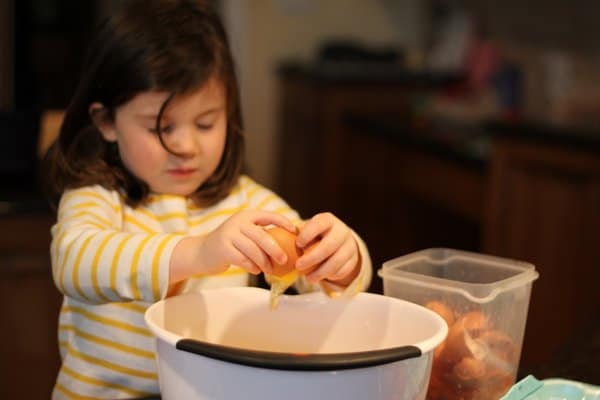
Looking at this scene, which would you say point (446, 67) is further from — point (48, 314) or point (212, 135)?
point (212, 135)

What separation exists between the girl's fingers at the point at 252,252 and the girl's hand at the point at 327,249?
3cm

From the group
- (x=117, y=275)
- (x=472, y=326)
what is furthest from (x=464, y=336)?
(x=117, y=275)

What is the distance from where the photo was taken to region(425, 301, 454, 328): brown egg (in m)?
0.75

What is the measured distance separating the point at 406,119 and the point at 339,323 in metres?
2.85

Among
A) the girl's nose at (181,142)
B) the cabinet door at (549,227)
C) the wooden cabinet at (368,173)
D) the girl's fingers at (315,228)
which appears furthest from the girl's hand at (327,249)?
the wooden cabinet at (368,173)

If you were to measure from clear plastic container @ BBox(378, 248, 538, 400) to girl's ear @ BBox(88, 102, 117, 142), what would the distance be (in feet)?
1.23

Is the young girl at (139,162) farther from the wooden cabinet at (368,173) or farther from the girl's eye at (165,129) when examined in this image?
the wooden cabinet at (368,173)

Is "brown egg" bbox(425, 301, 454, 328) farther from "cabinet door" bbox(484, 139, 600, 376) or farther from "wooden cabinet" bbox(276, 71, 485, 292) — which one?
"wooden cabinet" bbox(276, 71, 485, 292)

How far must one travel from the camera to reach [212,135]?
0.97m

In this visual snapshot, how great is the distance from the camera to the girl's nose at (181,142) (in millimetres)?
942

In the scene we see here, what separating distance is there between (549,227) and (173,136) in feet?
5.63

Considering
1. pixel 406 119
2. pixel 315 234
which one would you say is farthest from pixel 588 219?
pixel 315 234

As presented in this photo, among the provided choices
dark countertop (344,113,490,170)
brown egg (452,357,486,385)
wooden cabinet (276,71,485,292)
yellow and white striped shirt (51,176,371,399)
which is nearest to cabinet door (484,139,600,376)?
dark countertop (344,113,490,170)

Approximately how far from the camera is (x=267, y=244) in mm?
693
